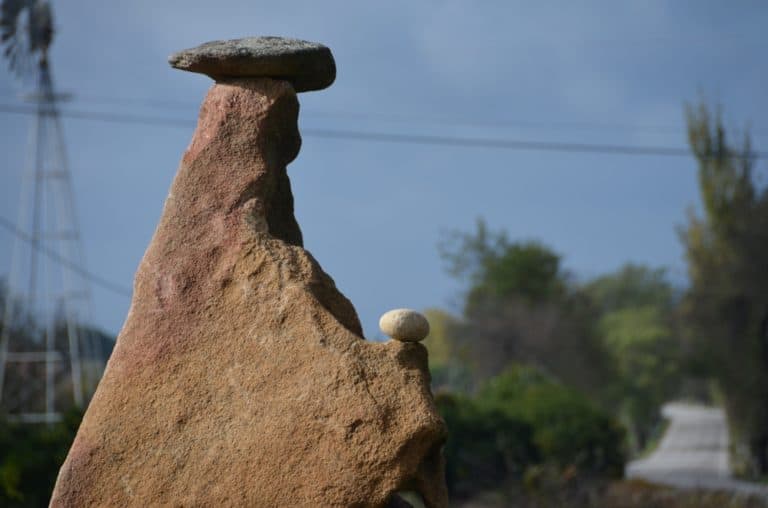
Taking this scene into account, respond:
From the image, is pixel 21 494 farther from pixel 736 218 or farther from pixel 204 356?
pixel 736 218

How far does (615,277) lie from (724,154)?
32.8 meters

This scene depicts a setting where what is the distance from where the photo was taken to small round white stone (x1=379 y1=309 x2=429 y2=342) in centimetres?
475

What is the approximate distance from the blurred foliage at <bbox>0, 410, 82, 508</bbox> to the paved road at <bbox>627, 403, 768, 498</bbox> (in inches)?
524

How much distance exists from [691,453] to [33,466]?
31.1m

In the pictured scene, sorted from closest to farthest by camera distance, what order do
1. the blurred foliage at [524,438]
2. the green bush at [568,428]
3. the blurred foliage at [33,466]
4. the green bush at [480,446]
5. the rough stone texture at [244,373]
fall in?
the rough stone texture at [244,373] < the blurred foliage at [33,466] < the green bush at [480,446] < the blurred foliage at [524,438] < the green bush at [568,428]

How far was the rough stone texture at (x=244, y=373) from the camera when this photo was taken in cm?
464

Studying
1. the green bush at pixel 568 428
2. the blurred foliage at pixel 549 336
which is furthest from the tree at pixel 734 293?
the green bush at pixel 568 428

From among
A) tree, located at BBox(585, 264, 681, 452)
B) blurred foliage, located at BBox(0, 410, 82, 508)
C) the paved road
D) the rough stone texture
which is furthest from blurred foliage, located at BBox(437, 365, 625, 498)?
tree, located at BBox(585, 264, 681, 452)

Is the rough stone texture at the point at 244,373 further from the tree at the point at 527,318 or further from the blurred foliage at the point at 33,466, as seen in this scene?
the tree at the point at 527,318

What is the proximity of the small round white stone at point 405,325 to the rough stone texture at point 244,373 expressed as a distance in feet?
0.20

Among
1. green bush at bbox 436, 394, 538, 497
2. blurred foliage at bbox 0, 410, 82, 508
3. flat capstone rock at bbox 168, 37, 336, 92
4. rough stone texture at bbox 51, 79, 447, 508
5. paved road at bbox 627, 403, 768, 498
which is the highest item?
flat capstone rock at bbox 168, 37, 336, 92

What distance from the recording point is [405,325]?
187 inches

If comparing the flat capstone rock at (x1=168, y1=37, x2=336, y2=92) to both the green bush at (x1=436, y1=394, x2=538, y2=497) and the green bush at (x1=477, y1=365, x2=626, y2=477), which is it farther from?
the green bush at (x1=477, y1=365, x2=626, y2=477)

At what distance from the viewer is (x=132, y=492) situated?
16.3ft
